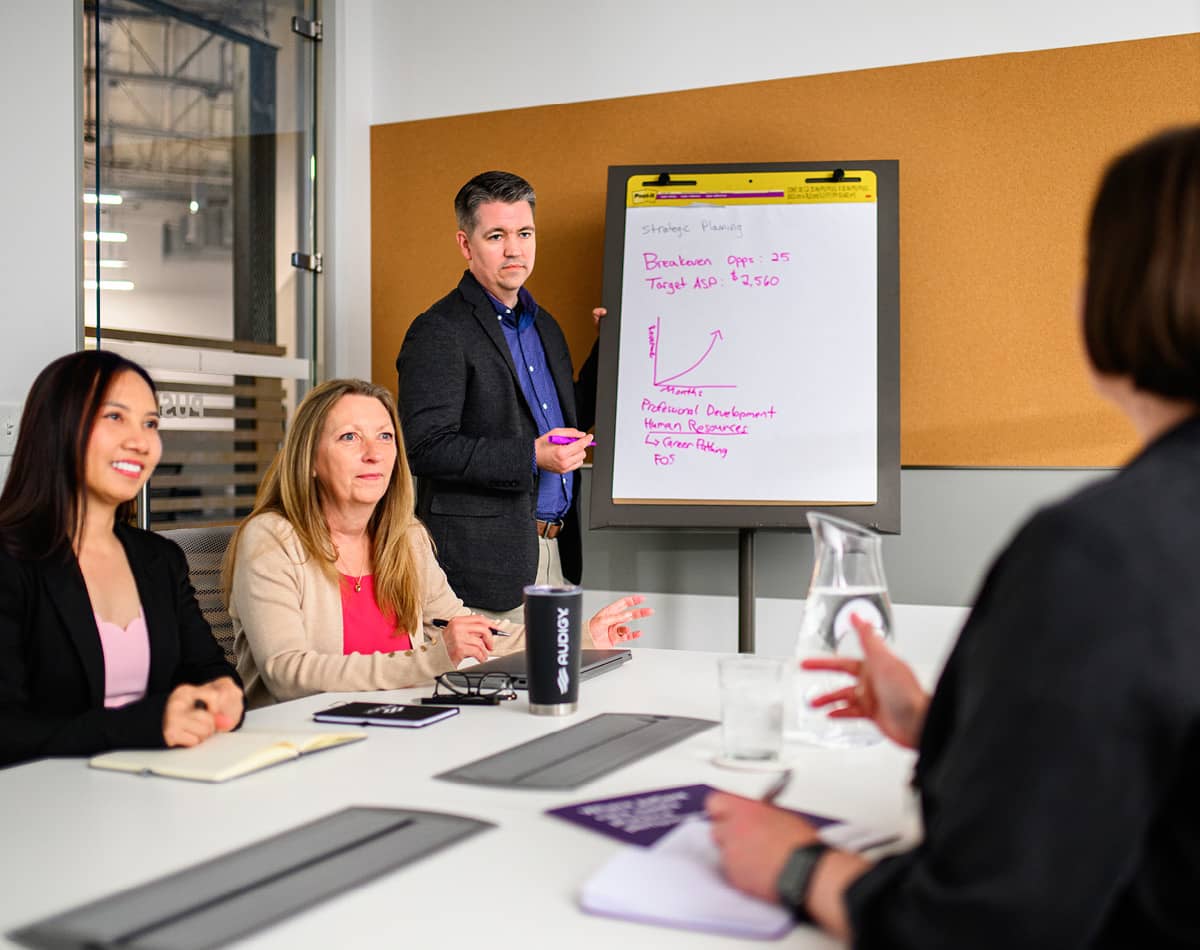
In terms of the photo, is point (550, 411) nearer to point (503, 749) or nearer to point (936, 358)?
point (936, 358)

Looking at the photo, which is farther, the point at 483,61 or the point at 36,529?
the point at 483,61

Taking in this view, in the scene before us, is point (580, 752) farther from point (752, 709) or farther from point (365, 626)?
point (365, 626)

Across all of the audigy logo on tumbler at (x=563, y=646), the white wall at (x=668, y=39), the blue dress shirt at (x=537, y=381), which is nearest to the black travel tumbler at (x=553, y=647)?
the audigy logo on tumbler at (x=563, y=646)

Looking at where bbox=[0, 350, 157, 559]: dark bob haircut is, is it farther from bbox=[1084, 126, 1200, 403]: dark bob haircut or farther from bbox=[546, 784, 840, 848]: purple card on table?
bbox=[1084, 126, 1200, 403]: dark bob haircut

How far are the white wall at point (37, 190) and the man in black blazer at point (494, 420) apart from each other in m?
0.84

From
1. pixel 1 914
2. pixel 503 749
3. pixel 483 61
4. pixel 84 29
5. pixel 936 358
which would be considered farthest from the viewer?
pixel 483 61

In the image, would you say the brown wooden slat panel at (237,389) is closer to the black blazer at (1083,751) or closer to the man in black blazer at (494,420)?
the man in black blazer at (494,420)

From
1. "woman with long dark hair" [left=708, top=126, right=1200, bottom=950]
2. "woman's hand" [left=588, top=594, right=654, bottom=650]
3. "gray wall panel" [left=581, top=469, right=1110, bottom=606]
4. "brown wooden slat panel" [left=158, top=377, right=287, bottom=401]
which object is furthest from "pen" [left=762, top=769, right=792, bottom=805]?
"brown wooden slat panel" [left=158, top=377, right=287, bottom=401]

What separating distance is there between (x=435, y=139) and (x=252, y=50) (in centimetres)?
62

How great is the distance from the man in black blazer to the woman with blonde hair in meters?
0.63

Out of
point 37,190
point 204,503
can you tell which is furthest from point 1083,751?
point 204,503

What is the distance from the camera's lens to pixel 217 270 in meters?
3.54

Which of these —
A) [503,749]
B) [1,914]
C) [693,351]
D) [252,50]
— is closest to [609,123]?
[693,351]

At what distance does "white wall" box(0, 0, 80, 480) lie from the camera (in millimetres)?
2674
